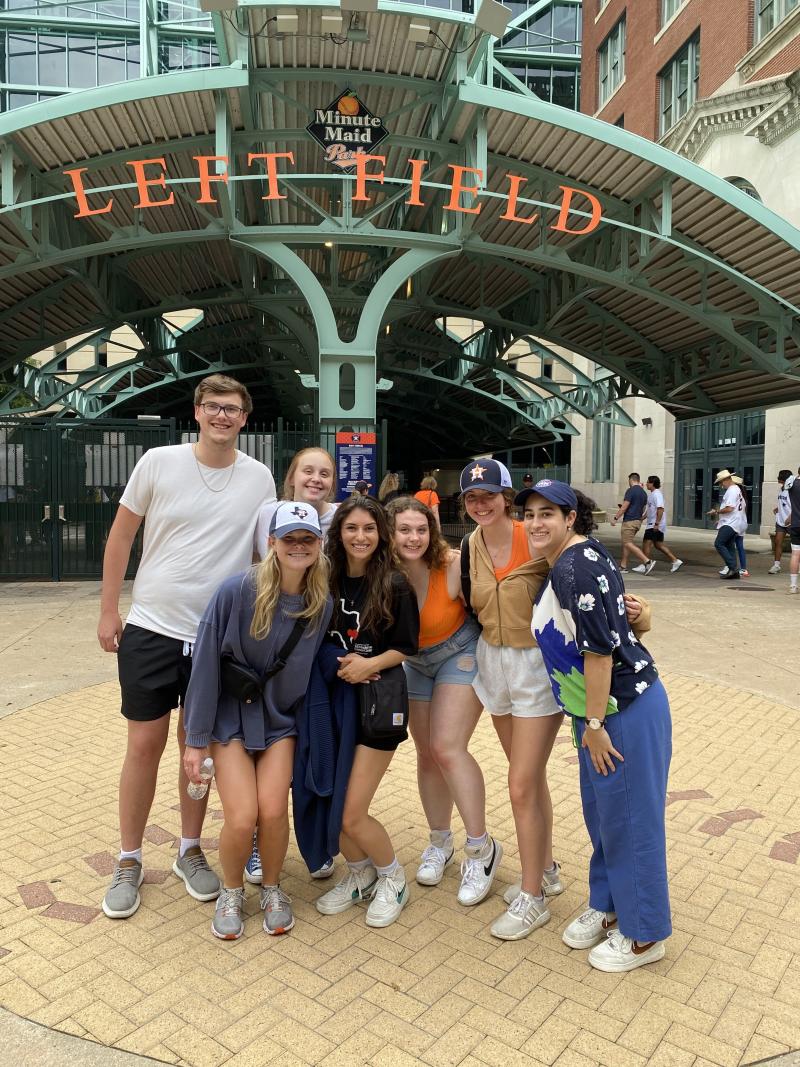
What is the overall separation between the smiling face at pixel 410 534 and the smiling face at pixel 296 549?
0.39 m

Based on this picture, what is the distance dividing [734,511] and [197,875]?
1242cm

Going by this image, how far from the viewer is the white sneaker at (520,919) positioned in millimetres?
3109

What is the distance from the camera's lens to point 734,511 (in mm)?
13750

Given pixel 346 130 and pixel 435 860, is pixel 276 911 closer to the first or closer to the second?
pixel 435 860

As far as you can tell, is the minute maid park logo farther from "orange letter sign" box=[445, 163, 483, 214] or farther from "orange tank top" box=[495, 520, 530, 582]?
"orange tank top" box=[495, 520, 530, 582]

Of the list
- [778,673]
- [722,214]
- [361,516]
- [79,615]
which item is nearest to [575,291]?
[722,214]

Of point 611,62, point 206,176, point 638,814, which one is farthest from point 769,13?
point 638,814

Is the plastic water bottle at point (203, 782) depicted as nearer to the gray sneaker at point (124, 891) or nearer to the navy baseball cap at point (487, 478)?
the gray sneaker at point (124, 891)

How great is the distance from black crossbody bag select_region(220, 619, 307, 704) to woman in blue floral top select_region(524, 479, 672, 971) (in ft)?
3.05

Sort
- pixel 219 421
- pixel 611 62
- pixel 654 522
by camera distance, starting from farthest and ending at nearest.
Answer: pixel 611 62 < pixel 654 522 < pixel 219 421

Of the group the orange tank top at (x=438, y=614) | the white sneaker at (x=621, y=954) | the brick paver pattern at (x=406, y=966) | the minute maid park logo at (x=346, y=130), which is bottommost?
the brick paver pattern at (x=406, y=966)

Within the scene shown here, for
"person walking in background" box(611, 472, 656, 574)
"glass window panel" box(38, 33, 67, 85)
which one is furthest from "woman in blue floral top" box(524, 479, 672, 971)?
"glass window panel" box(38, 33, 67, 85)

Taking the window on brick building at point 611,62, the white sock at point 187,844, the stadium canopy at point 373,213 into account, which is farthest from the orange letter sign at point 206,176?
the window on brick building at point 611,62

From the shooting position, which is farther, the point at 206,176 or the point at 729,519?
the point at 729,519
